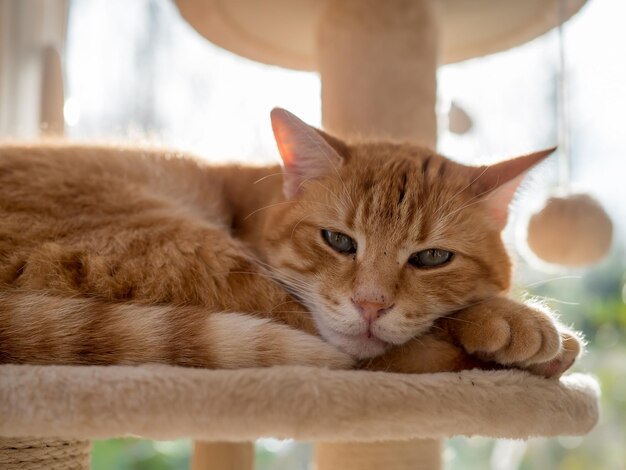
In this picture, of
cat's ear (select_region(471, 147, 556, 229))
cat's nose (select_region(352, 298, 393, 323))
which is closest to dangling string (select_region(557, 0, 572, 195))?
cat's ear (select_region(471, 147, 556, 229))

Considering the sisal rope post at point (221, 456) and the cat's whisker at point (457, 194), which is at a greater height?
the cat's whisker at point (457, 194)

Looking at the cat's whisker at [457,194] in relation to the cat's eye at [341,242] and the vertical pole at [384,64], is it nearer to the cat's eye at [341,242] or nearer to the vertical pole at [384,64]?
the cat's eye at [341,242]

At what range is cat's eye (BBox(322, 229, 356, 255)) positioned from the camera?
143 cm

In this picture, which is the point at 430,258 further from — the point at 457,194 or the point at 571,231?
the point at 571,231

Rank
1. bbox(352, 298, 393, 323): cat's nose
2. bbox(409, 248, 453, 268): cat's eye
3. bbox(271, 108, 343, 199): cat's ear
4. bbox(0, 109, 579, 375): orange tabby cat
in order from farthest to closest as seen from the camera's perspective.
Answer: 1. bbox(271, 108, 343, 199): cat's ear
2. bbox(409, 248, 453, 268): cat's eye
3. bbox(352, 298, 393, 323): cat's nose
4. bbox(0, 109, 579, 375): orange tabby cat

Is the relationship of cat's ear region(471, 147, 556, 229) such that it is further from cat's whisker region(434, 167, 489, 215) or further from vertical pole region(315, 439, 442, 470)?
vertical pole region(315, 439, 442, 470)

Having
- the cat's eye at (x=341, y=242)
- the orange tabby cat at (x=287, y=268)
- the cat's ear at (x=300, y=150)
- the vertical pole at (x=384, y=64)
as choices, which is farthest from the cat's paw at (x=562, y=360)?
the vertical pole at (x=384, y=64)

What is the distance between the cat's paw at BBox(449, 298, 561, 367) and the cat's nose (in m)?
0.17

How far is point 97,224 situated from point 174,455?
2.34m

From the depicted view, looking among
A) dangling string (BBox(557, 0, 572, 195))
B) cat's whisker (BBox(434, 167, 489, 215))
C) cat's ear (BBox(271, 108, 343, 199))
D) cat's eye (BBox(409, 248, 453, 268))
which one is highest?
dangling string (BBox(557, 0, 572, 195))

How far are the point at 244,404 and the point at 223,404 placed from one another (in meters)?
0.03

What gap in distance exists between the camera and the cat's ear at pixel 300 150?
4.95 feet

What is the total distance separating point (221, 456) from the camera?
1.82 m

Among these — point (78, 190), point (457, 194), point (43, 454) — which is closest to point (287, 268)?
point (457, 194)
